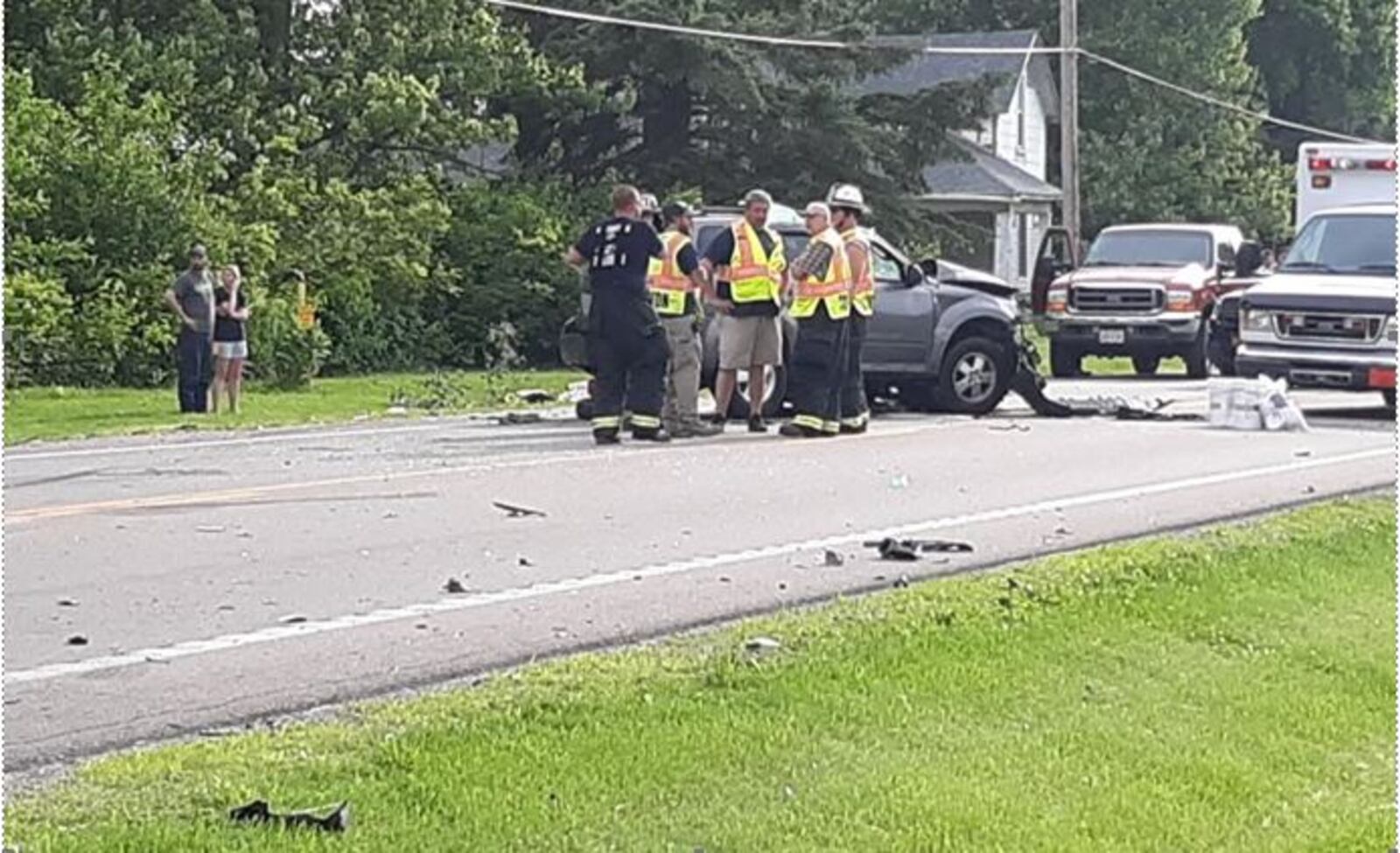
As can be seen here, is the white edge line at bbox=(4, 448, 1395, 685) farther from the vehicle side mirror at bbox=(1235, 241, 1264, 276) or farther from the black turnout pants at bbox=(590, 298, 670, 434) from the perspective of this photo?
the vehicle side mirror at bbox=(1235, 241, 1264, 276)

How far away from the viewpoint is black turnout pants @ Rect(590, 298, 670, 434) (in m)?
16.2

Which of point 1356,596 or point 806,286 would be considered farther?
point 806,286

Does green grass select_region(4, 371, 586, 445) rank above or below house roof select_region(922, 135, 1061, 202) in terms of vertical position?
below

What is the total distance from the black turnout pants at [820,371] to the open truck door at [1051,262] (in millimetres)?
13239

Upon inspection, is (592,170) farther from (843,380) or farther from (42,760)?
(42,760)

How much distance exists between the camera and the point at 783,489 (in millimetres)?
13445

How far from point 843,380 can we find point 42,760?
1109 cm

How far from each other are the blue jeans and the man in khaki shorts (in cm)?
677

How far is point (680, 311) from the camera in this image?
16875mm

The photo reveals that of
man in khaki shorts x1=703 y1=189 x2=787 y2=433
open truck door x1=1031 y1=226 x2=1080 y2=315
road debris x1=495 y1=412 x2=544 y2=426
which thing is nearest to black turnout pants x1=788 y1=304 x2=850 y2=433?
man in khaki shorts x1=703 y1=189 x2=787 y2=433

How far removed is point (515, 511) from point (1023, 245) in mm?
46319

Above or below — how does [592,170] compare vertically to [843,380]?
above

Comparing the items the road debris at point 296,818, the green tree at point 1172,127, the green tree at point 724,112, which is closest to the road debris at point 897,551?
the road debris at point 296,818

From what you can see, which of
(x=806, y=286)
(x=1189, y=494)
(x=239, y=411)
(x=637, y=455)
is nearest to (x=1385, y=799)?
(x=1189, y=494)
